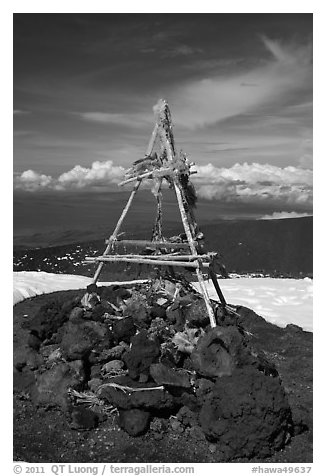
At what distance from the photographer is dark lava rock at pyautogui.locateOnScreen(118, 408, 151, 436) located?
18.3 feet

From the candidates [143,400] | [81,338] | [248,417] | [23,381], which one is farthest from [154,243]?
[248,417]

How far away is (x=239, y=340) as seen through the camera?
6.24 meters

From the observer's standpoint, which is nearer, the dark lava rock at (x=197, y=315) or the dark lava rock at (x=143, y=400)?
the dark lava rock at (x=143, y=400)

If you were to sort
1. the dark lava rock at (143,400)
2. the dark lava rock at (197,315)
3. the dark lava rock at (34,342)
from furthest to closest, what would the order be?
the dark lava rock at (34,342) < the dark lava rock at (197,315) < the dark lava rock at (143,400)

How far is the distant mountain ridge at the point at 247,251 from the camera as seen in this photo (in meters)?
13.5

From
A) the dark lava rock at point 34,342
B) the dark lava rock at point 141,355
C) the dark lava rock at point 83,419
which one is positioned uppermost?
the dark lava rock at point 141,355

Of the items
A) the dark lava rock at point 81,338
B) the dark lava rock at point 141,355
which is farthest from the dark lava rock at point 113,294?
the dark lava rock at point 141,355

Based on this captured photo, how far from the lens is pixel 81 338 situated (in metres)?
6.88

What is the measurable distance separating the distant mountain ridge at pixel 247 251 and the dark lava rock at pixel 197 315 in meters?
5.86

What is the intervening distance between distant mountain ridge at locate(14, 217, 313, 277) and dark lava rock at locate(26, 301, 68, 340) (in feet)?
15.6

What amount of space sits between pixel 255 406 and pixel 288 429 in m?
0.68

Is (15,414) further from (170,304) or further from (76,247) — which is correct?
(76,247)

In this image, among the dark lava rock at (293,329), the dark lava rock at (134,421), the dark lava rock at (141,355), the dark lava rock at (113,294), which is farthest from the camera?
the dark lava rock at (293,329)

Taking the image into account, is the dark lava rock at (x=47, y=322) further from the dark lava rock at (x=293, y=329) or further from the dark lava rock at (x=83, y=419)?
the dark lava rock at (x=293, y=329)
